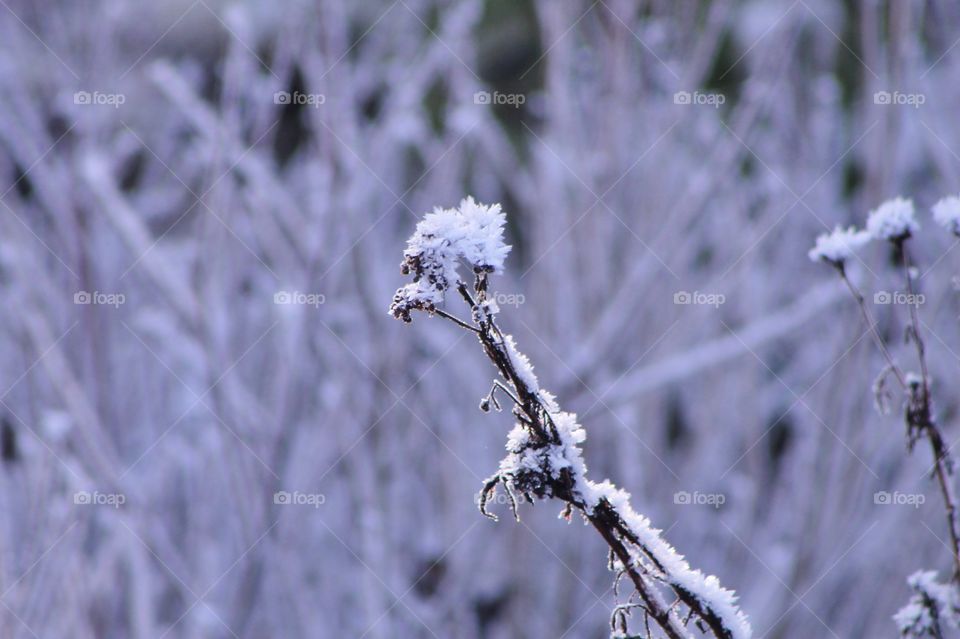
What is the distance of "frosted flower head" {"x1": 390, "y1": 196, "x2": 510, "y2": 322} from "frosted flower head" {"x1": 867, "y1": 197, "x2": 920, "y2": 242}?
51cm

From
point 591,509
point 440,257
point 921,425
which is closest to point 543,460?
point 591,509

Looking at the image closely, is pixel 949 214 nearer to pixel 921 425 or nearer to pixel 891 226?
pixel 891 226

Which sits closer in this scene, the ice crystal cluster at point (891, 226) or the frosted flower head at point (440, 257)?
the frosted flower head at point (440, 257)

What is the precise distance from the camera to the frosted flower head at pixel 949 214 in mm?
947

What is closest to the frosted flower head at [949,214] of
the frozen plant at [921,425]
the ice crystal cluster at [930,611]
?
the frozen plant at [921,425]

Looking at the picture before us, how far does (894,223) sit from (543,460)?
1.83 ft

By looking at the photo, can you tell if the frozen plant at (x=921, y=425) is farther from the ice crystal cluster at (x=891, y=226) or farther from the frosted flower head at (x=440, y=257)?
the frosted flower head at (x=440, y=257)

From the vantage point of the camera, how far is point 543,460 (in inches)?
30.3

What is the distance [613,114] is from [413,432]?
122 cm

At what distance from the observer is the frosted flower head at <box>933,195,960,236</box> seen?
95 cm

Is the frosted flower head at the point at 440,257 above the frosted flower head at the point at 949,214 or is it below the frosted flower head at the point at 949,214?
below

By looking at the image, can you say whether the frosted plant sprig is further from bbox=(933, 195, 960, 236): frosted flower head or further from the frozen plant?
bbox=(933, 195, 960, 236): frosted flower head

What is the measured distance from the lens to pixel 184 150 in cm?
397

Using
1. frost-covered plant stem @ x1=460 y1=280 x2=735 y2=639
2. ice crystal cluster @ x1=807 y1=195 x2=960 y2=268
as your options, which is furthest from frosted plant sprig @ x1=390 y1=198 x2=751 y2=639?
ice crystal cluster @ x1=807 y1=195 x2=960 y2=268
